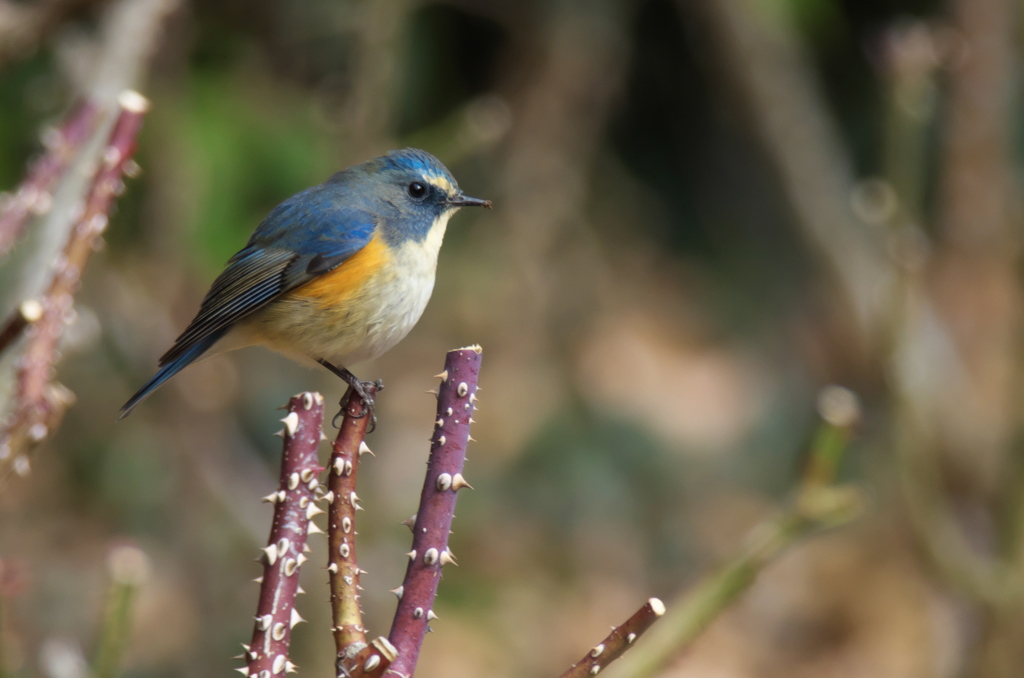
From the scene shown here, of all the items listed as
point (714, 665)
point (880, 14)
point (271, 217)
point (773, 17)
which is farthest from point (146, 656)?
point (880, 14)

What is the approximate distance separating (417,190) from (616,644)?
1.76 m

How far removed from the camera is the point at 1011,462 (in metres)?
4.23

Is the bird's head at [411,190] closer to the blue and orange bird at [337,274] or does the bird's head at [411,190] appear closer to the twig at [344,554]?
the blue and orange bird at [337,274]

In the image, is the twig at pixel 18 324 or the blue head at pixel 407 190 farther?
the blue head at pixel 407 190

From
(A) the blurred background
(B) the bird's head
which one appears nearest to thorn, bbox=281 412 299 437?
(B) the bird's head

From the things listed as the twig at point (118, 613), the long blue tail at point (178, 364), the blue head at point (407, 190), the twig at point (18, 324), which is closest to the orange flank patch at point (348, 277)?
the blue head at point (407, 190)

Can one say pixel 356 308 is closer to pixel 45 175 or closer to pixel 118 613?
pixel 45 175

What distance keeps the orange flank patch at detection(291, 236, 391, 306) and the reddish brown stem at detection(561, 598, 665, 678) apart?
1456 mm

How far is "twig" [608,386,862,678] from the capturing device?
2.57 m

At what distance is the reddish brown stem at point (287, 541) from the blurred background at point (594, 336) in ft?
7.98

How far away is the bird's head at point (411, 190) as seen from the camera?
2936 millimetres

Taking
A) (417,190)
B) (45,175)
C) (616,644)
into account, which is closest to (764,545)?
(616,644)

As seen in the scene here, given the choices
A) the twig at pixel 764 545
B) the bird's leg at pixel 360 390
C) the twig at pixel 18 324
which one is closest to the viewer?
the twig at pixel 18 324

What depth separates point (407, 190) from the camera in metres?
2.98
